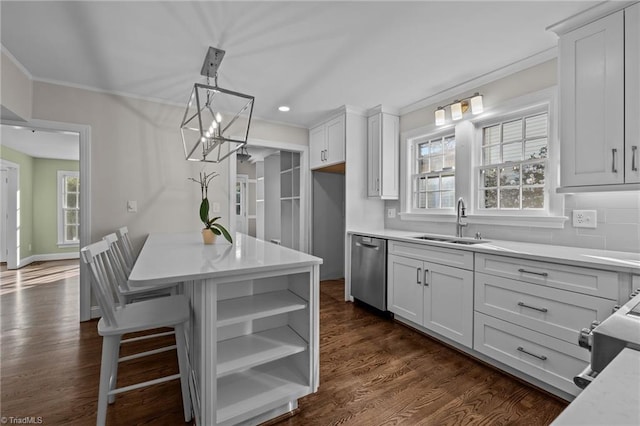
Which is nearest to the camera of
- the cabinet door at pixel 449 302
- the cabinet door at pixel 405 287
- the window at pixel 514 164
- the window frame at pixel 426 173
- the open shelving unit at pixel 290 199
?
the cabinet door at pixel 449 302

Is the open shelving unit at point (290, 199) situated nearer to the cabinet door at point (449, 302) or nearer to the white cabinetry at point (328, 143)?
the white cabinetry at point (328, 143)

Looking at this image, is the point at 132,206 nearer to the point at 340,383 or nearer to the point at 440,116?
the point at 340,383

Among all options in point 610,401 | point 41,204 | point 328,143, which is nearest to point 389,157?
point 328,143

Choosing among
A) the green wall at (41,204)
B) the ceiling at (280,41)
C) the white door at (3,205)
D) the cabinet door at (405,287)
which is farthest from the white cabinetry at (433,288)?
the white door at (3,205)

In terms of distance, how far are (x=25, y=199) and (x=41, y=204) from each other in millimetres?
469

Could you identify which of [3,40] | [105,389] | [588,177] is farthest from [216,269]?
[3,40]

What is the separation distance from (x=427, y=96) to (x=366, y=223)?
5.41 feet

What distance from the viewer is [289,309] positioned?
159cm

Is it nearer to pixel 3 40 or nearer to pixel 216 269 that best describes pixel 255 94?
pixel 3 40

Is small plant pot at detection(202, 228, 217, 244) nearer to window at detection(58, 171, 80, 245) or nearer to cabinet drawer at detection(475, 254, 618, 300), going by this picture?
cabinet drawer at detection(475, 254, 618, 300)

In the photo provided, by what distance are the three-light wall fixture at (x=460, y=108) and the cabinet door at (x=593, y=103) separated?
766 mm

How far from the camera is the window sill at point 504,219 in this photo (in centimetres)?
232

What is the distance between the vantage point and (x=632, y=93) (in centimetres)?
171

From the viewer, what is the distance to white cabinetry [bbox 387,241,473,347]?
2.30 metres
